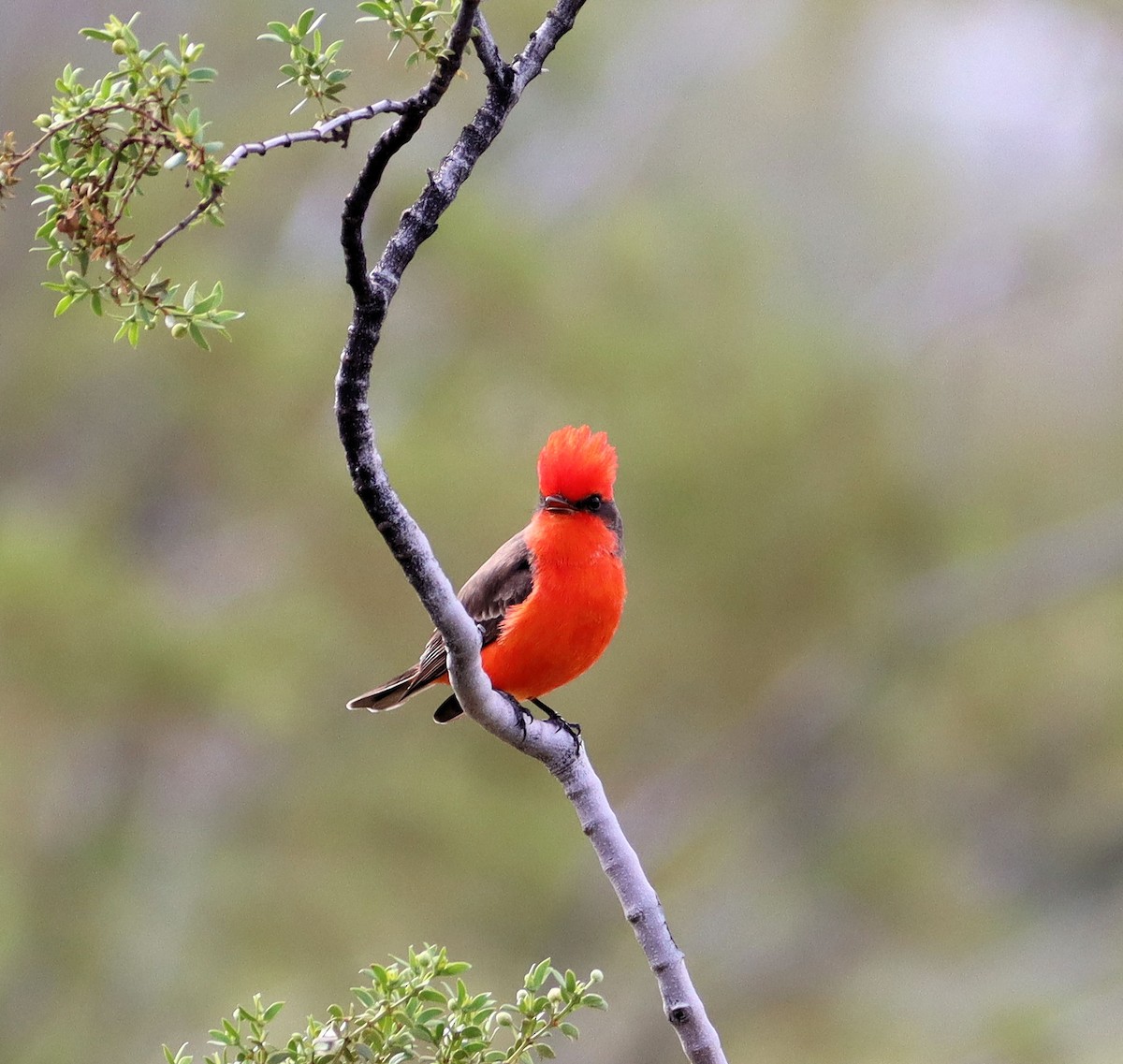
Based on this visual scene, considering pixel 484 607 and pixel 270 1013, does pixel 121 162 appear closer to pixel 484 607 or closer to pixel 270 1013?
pixel 270 1013

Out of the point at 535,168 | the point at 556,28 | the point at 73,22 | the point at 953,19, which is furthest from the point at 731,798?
the point at 556,28

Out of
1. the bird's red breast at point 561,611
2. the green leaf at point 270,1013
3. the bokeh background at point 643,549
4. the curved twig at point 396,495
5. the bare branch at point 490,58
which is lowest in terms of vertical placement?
the green leaf at point 270,1013

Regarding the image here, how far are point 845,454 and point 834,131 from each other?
2.58m

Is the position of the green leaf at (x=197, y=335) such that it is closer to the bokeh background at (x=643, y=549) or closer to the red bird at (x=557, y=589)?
the red bird at (x=557, y=589)

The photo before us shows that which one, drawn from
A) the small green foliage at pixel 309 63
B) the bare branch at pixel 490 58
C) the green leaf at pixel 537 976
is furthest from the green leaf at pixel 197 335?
the green leaf at pixel 537 976

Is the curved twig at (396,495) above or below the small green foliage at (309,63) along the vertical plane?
below

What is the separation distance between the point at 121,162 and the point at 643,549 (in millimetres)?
8074

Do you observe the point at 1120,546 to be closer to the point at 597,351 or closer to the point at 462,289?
the point at 597,351

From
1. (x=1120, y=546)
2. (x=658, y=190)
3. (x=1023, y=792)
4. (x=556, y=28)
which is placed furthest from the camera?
(x=1023, y=792)

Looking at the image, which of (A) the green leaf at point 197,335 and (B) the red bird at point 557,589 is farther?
(B) the red bird at point 557,589

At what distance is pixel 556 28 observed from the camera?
229cm

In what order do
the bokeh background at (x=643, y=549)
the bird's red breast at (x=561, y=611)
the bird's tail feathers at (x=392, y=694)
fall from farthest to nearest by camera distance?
the bokeh background at (x=643, y=549), the bird's tail feathers at (x=392, y=694), the bird's red breast at (x=561, y=611)

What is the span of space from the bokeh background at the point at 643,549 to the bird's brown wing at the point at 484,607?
474 centimetres

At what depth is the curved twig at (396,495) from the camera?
1874 mm
